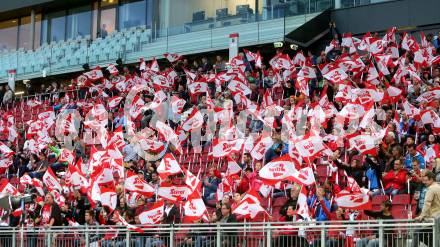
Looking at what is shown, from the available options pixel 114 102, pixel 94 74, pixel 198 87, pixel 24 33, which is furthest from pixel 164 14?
pixel 198 87

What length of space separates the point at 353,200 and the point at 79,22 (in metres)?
32.4

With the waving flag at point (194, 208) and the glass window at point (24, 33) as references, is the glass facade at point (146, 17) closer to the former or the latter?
the glass window at point (24, 33)

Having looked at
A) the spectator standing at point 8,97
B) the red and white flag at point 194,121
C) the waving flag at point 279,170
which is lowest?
the waving flag at point 279,170

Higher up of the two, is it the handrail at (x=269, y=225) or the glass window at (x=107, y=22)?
the glass window at (x=107, y=22)

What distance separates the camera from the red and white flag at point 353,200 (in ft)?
61.7

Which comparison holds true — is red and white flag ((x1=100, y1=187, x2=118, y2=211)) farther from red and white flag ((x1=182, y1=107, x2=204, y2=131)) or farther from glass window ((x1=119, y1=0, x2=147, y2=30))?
glass window ((x1=119, y1=0, x2=147, y2=30))

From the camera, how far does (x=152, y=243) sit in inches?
792

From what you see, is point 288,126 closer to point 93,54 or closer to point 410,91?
point 410,91

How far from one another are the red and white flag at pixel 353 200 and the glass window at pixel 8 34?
118 ft

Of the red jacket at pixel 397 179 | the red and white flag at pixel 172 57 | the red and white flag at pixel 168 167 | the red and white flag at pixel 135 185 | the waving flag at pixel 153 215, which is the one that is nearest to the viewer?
the red jacket at pixel 397 179

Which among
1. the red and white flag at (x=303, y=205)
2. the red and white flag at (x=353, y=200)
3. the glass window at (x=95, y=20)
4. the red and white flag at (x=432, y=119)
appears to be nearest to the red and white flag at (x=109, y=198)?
the red and white flag at (x=303, y=205)

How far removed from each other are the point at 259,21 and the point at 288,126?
12.4 meters

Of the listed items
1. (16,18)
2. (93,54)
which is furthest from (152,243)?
(16,18)

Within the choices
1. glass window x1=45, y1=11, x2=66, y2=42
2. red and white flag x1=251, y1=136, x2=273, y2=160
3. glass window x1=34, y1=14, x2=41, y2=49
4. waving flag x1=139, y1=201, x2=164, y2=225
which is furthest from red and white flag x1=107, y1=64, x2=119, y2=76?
waving flag x1=139, y1=201, x2=164, y2=225
